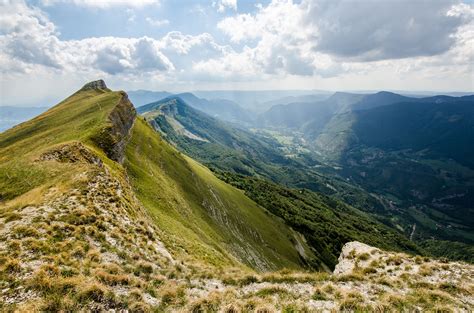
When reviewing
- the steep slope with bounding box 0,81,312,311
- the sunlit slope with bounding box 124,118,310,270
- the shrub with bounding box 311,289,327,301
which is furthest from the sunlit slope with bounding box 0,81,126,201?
the shrub with bounding box 311,289,327,301

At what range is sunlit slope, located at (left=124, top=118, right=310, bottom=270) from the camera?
46.0 m

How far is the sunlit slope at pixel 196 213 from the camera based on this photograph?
46.0 m

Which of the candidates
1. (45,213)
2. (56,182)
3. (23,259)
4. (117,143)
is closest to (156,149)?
(117,143)

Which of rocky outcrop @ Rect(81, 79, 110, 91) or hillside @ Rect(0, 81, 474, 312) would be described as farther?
rocky outcrop @ Rect(81, 79, 110, 91)

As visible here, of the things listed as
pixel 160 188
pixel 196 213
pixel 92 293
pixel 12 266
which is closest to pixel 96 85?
pixel 160 188

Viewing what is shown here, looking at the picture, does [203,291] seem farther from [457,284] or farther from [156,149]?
[156,149]

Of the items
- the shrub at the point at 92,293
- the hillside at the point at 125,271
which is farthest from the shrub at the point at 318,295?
the shrub at the point at 92,293

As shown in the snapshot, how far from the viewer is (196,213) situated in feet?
213

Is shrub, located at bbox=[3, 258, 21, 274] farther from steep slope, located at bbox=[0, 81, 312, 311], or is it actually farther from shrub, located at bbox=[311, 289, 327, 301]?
shrub, located at bbox=[311, 289, 327, 301]

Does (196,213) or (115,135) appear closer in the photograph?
(115,135)

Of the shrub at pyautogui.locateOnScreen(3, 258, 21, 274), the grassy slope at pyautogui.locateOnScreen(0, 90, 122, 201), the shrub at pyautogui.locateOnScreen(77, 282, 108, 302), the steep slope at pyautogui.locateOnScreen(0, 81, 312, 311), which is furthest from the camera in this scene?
the grassy slope at pyautogui.locateOnScreen(0, 90, 122, 201)

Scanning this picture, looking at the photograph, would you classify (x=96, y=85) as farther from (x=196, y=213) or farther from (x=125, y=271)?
(x=125, y=271)

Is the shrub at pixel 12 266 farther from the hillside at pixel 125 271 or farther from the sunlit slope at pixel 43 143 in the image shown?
the sunlit slope at pixel 43 143

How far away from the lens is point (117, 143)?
60.2 meters
